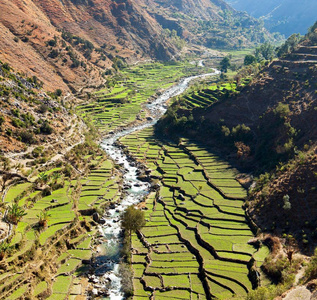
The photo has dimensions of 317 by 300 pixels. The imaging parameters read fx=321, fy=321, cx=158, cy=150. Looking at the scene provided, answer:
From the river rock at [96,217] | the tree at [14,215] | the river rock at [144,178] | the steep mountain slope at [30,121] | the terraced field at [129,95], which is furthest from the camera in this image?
the terraced field at [129,95]

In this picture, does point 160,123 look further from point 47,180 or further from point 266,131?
point 47,180

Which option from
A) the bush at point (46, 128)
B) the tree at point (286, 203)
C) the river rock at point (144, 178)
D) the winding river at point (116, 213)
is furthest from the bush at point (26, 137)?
the tree at point (286, 203)

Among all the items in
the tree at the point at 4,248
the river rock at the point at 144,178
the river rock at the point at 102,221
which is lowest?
the tree at the point at 4,248

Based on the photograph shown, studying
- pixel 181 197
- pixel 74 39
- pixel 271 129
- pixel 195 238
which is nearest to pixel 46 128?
pixel 181 197

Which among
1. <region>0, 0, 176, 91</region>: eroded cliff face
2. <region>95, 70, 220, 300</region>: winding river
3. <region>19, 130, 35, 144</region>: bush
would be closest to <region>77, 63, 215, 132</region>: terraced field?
<region>95, 70, 220, 300</region>: winding river

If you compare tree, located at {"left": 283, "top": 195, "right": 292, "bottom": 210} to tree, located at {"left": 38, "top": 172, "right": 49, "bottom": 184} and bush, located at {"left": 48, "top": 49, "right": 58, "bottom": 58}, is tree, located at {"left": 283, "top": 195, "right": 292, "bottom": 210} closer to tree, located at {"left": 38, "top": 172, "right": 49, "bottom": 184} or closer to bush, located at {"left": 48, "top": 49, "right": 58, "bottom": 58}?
tree, located at {"left": 38, "top": 172, "right": 49, "bottom": 184}

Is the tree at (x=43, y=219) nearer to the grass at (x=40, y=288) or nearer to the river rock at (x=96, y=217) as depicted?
the river rock at (x=96, y=217)

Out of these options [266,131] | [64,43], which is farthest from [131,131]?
[64,43]
